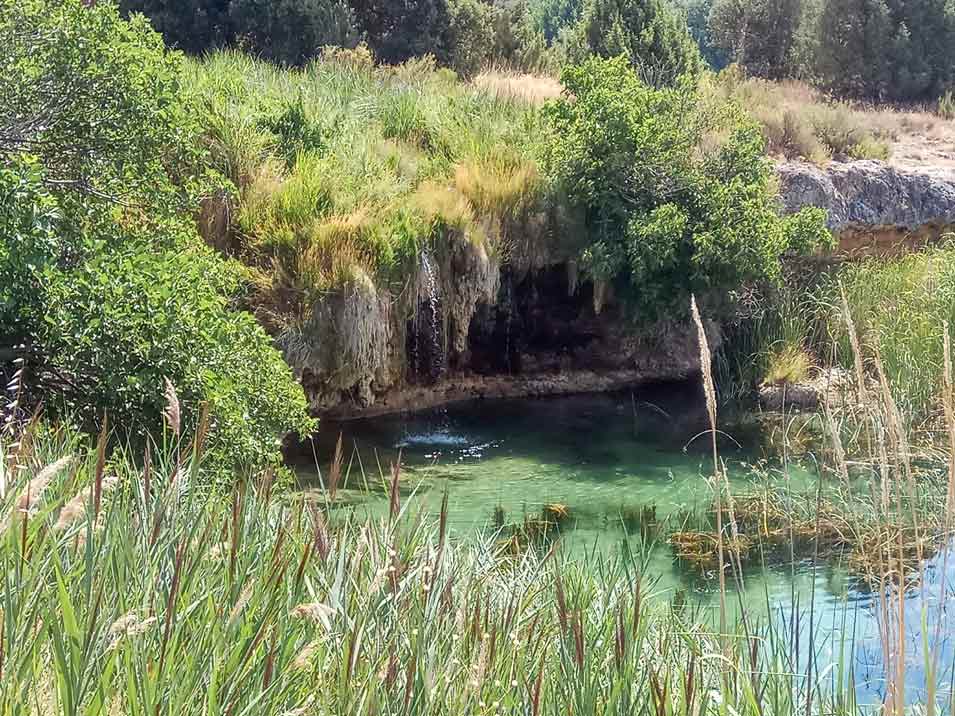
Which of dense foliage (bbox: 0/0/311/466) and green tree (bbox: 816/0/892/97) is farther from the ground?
green tree (bbox: 816/0/892/97)

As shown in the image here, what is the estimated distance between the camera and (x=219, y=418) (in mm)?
5695

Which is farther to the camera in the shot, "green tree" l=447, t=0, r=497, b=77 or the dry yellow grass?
"green tree" l=447, t=0, r=497, b=77

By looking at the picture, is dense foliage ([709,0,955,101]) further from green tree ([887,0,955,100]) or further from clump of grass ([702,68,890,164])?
clump of grass ([702,68,890,164])

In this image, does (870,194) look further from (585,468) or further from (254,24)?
(254,24)

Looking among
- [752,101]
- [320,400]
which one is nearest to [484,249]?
[320,400]

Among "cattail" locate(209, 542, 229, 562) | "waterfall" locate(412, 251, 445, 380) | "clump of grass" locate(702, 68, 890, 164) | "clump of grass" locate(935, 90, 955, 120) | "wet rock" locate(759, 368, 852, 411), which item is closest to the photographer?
"cattail" locate(209, 542, 229, 562)

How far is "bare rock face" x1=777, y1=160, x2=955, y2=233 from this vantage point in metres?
13.6

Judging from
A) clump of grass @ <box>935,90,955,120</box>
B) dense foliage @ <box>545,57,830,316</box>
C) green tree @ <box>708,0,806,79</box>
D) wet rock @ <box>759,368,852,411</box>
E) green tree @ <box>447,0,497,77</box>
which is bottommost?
wet rock @ <box>759,368,852,411</box>

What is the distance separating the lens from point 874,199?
46.6 ft

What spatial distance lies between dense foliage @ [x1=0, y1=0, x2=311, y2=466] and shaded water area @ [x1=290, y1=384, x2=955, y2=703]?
0.88 meters

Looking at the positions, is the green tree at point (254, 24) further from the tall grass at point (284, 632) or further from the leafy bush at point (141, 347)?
the tall grass at point (284, 632)

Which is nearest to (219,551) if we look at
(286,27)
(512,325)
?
(512,325)

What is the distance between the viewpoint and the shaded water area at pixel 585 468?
270 inches

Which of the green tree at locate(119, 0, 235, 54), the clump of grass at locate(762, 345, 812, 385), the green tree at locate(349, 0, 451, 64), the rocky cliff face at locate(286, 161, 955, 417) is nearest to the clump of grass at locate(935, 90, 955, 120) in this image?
the rocky cliff face at locate(286, 161, 955, 417)
